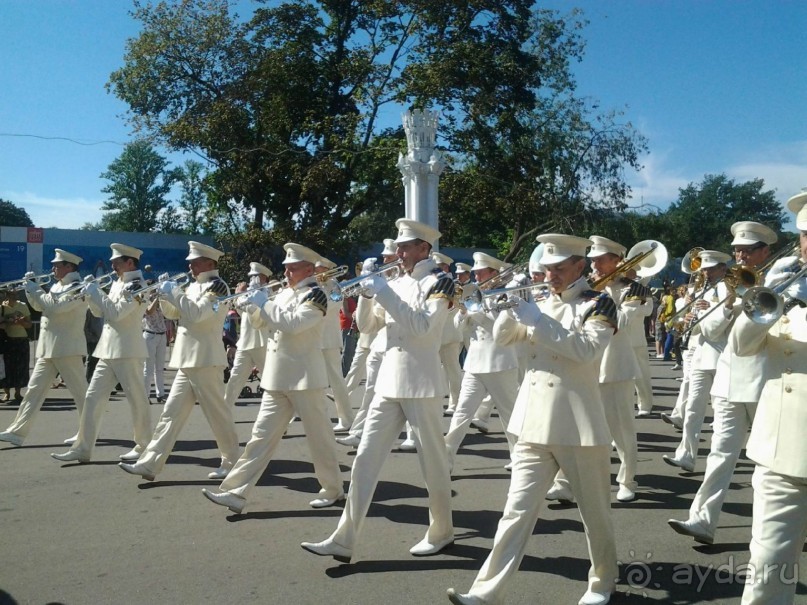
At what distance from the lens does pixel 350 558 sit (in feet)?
15.7

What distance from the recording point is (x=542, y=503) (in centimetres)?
405

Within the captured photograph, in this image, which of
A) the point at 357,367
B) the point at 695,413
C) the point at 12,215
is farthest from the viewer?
the point at 12,215

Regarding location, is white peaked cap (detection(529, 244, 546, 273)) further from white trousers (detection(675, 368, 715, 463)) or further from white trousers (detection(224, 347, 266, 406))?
white trousers (detection(224, 347, 266, 406))

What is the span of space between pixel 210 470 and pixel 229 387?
1.55 metres

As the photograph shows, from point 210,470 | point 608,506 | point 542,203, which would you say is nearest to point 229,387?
point 210,470

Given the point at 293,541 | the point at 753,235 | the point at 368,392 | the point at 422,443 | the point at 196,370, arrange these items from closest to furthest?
the point at 422,443 → the point at 753,235 → the point at 293,541 → the point at 196,370 → the point at 368,392

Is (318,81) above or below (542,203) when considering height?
above

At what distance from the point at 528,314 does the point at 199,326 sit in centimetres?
389

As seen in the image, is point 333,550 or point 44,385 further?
point 44,385

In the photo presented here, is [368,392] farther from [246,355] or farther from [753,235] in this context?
[753,235]

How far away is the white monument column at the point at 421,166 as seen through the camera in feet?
61.8

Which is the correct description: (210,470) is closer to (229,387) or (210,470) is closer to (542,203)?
(229,387)

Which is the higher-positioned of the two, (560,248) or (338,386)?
(560,248)

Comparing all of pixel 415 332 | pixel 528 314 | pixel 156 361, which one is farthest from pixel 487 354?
pixel 156 361
